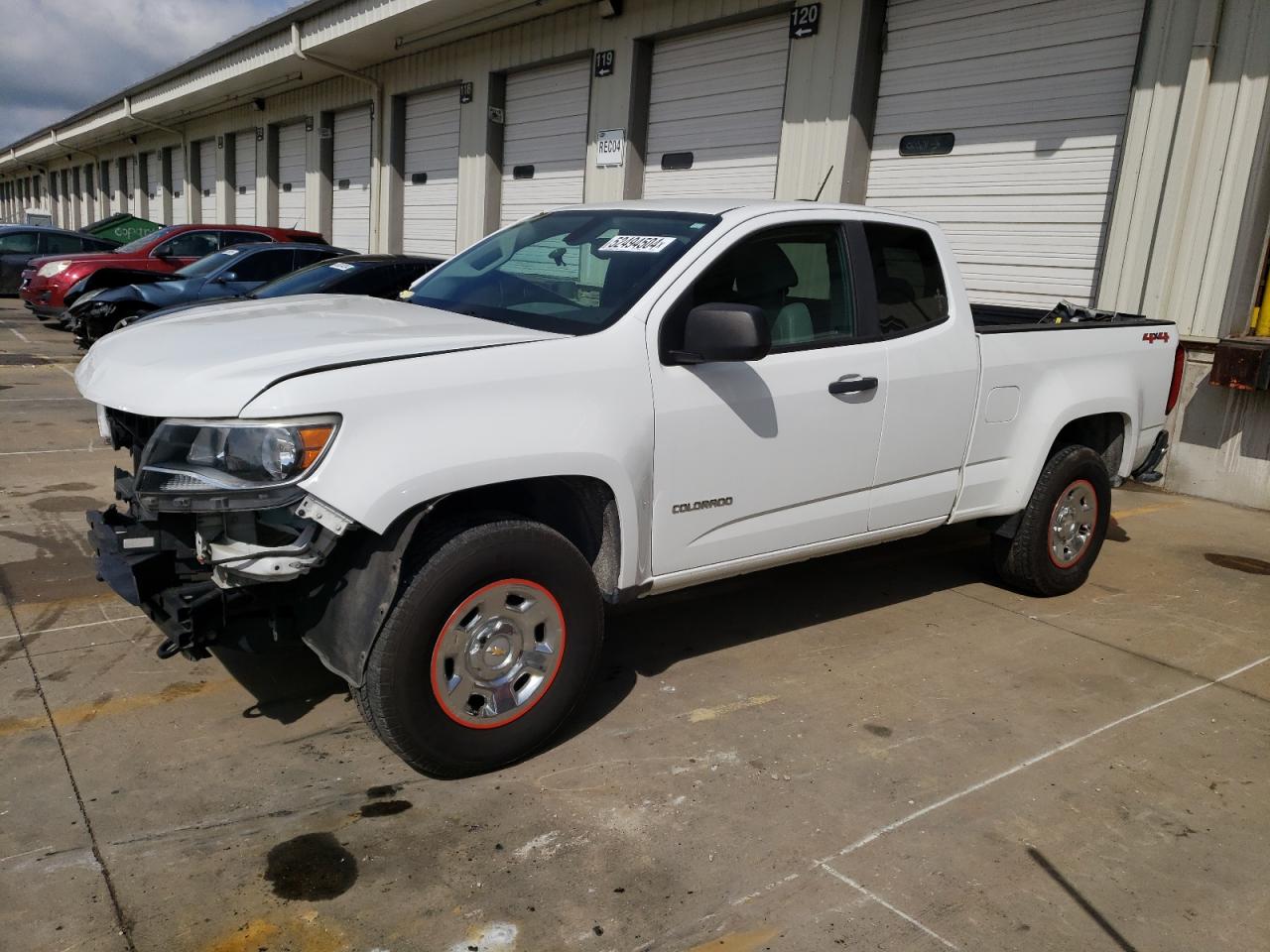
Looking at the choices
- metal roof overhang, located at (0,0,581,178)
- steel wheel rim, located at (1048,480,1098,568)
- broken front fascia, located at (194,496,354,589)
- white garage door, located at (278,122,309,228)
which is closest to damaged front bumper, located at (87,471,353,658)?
broken front fascia, located at (194,496,354,589)

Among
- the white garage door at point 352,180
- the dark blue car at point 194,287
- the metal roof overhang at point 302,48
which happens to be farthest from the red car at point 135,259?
the white garage door at point 352,180

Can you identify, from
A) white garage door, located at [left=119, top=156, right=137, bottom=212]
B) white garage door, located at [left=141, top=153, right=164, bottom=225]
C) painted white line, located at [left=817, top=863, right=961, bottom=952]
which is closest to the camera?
painted white line, located at [left=817, top=863, right=961, bottom=952]

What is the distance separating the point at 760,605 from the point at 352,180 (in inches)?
689

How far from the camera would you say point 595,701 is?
403cm

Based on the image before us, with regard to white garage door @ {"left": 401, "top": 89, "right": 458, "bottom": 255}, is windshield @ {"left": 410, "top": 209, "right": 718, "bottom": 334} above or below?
below

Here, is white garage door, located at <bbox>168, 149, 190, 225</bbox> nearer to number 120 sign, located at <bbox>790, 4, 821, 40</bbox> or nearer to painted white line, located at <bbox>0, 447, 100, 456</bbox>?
number 120 sign, located at <bbox>790, 4, 821, 40</bbox>

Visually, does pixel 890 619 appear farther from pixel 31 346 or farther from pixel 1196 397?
pixel 31 346

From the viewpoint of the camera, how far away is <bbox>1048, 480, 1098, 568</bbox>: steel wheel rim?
17.9 feet

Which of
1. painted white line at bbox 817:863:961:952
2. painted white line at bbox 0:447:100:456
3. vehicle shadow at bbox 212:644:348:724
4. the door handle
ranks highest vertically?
the door handle

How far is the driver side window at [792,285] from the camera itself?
395 centimetres

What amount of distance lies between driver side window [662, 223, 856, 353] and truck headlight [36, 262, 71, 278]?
46.6 feet

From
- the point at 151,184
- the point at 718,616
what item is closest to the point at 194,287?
the point at 718,616

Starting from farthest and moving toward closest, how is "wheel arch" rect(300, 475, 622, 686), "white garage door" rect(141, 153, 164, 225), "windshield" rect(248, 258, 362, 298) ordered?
"white garage door" rect(141, 153, 164, 225) < "windshield" rect(248, 258, 362, 298) < "wheel arch" rect(300, 475, 622, 686)

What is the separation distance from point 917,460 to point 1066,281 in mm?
5375
